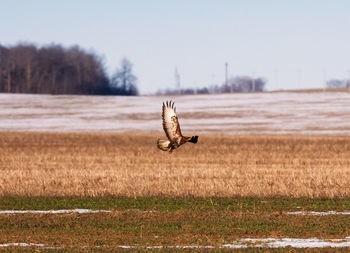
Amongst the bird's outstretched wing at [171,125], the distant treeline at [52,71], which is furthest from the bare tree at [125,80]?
the bird's outstretched wing at [171,125]

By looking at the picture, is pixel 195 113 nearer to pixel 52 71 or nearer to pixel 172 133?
pixel 52 71

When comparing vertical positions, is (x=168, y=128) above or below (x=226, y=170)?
above

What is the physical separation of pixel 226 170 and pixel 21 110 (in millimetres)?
56743

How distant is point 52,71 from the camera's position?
126312 mm

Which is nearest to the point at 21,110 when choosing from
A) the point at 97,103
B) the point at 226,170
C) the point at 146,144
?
the point at 97,103

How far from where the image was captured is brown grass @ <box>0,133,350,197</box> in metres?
22.9

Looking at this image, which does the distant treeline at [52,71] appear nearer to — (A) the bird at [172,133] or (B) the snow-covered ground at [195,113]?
(B) the snow-covered ground at [195,113]

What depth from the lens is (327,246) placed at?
44.6ft

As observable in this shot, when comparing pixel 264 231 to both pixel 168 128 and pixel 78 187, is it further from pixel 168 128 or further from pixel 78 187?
pixel 78 187

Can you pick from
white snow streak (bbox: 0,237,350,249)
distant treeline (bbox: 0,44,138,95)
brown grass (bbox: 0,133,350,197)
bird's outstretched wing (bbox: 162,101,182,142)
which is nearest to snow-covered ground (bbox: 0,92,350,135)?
brown grass (bbox: 0,133,350,197)

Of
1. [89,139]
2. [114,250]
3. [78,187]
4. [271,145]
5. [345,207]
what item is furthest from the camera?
[89,139]

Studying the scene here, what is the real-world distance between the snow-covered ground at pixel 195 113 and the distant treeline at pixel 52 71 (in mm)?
27631

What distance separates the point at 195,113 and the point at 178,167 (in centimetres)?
4825

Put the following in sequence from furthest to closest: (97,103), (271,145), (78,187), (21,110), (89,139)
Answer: (97,103) < (21,110) < (89,139) < (271,145) < (78,187)
